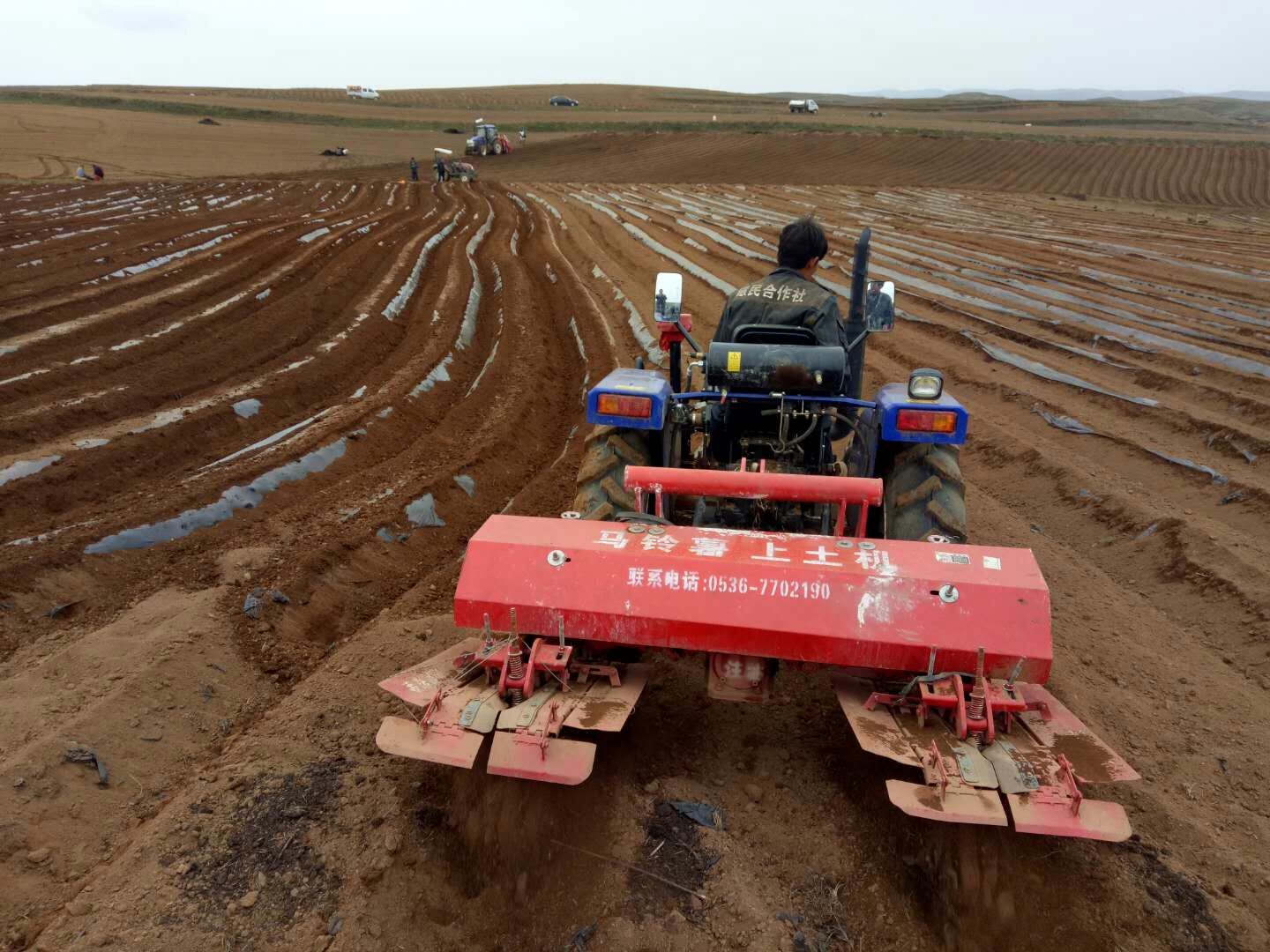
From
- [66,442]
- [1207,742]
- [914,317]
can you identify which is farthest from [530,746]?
[914,317]

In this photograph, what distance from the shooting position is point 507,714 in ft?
8.06

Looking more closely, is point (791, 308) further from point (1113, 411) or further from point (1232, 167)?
point (1232, 167)

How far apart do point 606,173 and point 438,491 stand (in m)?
28.6

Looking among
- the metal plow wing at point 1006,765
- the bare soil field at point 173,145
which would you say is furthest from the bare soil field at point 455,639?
the bare soil field at point 173,145

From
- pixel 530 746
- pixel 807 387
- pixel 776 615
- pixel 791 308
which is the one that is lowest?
pixel 530 746

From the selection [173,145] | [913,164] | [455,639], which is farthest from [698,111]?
[455,639]

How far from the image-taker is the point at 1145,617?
158 inches

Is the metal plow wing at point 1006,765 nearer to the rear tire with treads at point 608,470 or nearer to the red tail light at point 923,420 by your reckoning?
the red tail light at point 923,420

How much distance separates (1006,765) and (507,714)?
1.45 meters

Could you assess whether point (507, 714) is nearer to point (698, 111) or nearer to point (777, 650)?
point (777, 650)

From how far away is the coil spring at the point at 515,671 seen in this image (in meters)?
2.54

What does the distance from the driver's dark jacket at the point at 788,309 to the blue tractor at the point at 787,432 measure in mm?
77

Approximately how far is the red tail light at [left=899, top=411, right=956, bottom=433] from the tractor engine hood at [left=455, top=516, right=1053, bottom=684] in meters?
0.78

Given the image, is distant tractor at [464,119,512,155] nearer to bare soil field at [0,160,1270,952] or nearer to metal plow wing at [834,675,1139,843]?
bare soil field at [0,160,1270,952]
